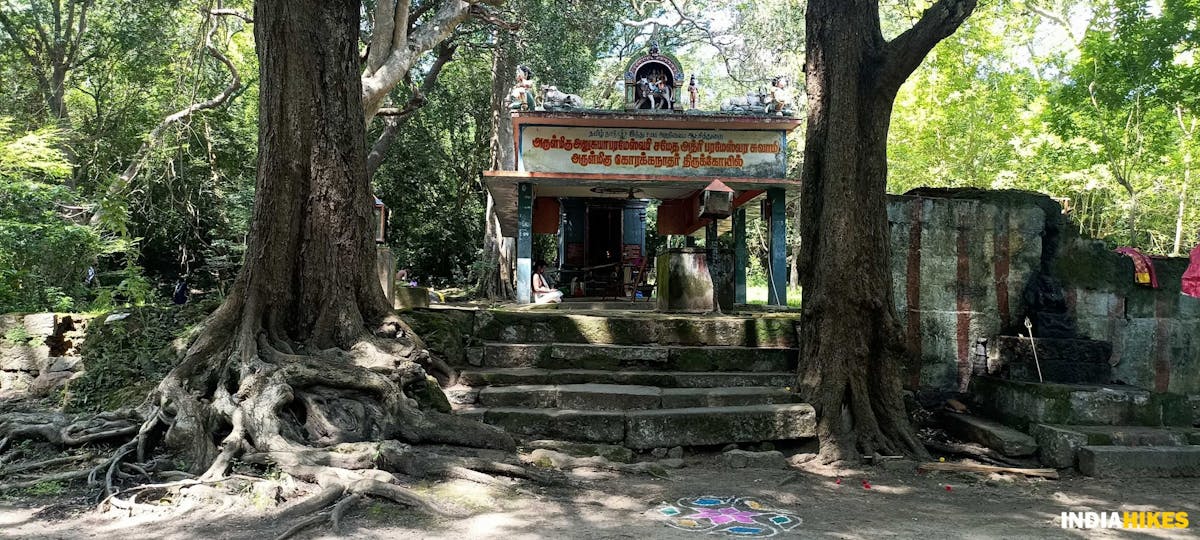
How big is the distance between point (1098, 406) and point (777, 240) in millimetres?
6300

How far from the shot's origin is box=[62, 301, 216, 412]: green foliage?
5.78 m

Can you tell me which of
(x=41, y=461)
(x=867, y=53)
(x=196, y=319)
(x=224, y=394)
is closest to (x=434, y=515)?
(x=224, y=394)

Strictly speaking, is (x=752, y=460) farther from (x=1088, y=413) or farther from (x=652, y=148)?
(x=652, y=148)

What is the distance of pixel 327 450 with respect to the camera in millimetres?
4543

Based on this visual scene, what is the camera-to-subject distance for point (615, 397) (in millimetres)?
6180

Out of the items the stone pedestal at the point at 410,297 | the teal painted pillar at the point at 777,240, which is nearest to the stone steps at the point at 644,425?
the stone pedestal at the point at 410,297

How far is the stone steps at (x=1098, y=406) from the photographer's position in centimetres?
614

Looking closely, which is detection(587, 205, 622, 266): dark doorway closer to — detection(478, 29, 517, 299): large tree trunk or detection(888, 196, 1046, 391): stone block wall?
detection(478, 29, 517, 299): large tree trunk

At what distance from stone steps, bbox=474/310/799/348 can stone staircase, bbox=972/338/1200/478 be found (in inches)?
82.2

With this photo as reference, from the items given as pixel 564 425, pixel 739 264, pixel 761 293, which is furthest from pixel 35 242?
pixel 761 293

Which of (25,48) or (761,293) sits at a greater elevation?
(25,48)

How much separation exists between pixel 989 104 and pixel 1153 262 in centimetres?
1241

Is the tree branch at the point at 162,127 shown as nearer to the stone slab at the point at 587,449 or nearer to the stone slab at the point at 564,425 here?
the stone slab at the point at 564,425

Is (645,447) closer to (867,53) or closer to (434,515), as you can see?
(434,515)
